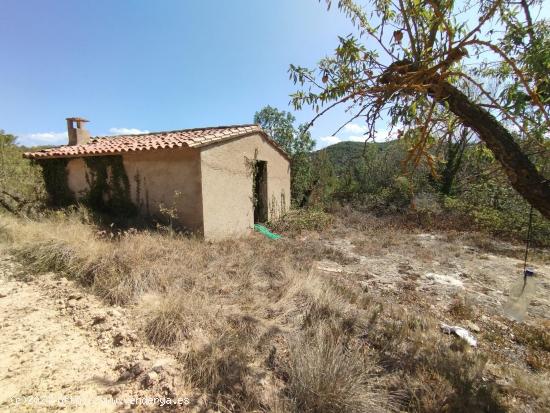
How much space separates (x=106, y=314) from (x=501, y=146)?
4992mm

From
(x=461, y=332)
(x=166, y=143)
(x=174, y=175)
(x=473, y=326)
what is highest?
(x=166, y=143)

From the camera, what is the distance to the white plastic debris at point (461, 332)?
12.4 feet

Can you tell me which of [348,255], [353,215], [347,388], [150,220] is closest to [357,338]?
[347,388]

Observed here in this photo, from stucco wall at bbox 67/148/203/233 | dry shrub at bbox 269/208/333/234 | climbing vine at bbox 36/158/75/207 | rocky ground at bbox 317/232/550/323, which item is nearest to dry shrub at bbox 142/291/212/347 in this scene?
rocky ground at bbox 317/232/550/323

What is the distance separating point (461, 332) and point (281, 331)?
2.59 m

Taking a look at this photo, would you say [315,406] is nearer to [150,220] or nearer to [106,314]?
[106,314]

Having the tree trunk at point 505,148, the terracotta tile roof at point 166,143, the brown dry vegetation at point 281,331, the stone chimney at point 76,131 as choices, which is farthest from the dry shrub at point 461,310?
the stone chimney at point 76,131

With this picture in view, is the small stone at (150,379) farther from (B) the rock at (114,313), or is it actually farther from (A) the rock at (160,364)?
(B) the rock at (114,313)

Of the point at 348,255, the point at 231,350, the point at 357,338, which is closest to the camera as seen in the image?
the point at 231,350

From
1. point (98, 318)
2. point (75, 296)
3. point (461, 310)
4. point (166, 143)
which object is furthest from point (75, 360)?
point (166, 143)

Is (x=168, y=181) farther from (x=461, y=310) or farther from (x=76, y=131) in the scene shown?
(x=461, y=310)

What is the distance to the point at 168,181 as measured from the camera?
7898 mm

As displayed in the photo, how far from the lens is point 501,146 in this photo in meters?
2.55

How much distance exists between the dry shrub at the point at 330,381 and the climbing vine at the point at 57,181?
404 inches
